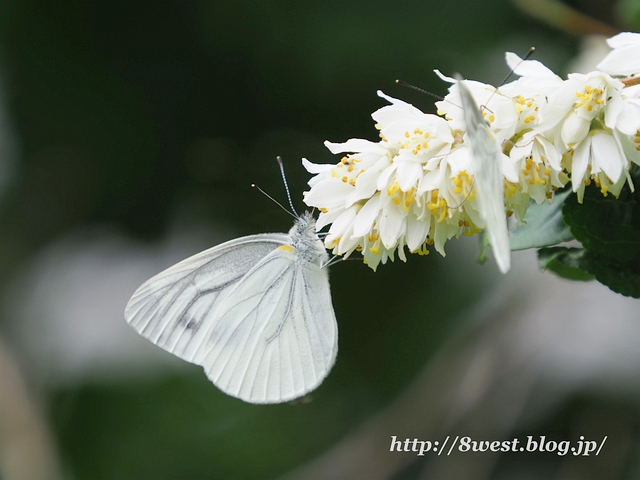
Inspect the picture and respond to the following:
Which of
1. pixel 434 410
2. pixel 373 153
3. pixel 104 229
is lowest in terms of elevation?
pixel 434 410

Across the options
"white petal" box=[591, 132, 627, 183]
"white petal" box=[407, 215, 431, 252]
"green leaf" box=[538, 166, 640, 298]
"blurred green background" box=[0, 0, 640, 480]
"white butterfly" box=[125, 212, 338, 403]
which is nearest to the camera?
"white petal" box=[591, 132, 627, 183]

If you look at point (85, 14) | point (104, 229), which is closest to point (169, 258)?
point (104, 229)

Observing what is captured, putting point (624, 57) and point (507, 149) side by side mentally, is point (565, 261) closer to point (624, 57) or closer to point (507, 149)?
point (507, 149)

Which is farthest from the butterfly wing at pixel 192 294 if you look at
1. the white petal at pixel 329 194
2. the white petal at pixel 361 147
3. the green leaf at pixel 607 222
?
the green leaf at pixel 607 222

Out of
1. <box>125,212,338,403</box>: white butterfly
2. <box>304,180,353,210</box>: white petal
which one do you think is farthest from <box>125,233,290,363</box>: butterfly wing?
<box>304,180,353,210</box>: white petal

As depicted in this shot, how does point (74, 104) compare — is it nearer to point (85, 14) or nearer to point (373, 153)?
point (85, 14)

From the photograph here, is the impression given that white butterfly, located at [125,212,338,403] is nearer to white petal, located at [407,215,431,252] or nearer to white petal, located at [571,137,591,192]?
white petal, located at [407,215,431,252]
